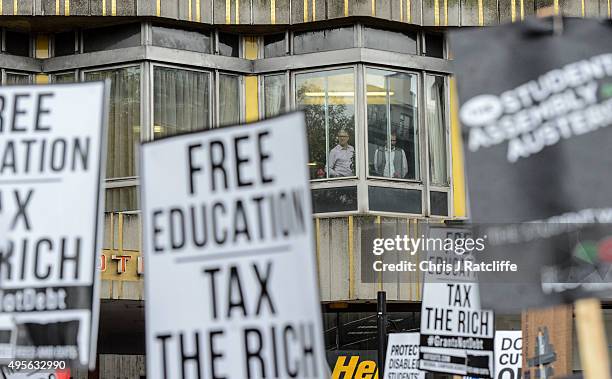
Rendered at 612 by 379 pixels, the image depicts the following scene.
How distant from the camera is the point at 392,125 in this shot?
2195 cm

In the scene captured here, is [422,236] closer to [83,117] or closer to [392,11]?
[392,11]

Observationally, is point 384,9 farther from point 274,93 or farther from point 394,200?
point 394,200

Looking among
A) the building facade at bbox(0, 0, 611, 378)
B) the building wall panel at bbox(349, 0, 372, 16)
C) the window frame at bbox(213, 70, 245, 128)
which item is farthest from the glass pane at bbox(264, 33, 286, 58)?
the building wall panel at bbox(349, 0, 372, 16)

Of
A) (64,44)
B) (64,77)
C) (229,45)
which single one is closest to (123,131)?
(64,77)

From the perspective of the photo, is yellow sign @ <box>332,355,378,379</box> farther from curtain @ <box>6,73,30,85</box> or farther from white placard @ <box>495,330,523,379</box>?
curtain @ <box>6,73,30,85</box>

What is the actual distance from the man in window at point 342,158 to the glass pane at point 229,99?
1726 mm

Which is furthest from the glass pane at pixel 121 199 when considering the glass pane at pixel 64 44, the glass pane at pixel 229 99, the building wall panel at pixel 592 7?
the building wall panel at pixel 592 7

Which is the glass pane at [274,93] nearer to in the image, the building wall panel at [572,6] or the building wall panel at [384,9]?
the building wall panel at [384,9]

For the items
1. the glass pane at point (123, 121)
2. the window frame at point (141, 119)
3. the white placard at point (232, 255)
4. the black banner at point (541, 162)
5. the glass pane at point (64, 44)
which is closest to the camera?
the black banner at point (541, 162)

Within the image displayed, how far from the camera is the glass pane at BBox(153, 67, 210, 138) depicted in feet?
70.4

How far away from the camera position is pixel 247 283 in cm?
688

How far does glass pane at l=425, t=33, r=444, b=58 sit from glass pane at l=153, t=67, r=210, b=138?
348 cm

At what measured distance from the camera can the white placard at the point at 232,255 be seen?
666 cm

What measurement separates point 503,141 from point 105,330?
21.2m
